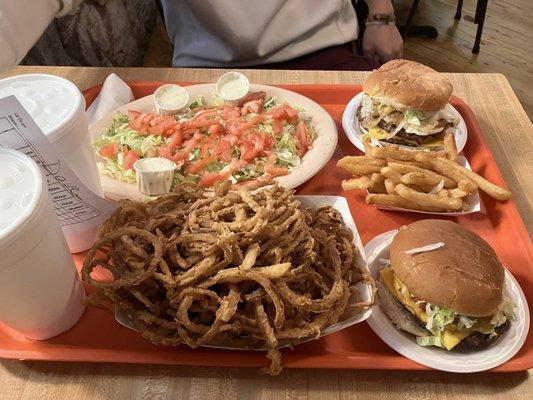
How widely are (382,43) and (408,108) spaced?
2.93ft

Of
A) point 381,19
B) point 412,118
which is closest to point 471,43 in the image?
point 381,19

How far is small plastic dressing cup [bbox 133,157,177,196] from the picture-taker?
177 cm

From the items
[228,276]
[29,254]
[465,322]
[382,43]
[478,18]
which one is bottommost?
[478,18]

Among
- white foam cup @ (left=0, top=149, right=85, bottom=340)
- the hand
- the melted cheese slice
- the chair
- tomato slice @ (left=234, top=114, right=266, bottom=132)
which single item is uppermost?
white foam cup @ (left=0, top=149, right=85, bottom=340)

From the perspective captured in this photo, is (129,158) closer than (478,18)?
Yes

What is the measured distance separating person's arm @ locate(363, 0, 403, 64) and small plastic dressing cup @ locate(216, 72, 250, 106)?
0.88 meters

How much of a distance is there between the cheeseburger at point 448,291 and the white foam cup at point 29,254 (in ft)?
2.69

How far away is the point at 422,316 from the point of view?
1339mm

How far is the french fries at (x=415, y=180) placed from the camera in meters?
1.70

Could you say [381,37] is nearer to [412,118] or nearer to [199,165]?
[412,118]

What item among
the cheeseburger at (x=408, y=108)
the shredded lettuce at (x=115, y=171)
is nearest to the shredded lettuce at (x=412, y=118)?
the cheeseburger at (x=408, y=108)

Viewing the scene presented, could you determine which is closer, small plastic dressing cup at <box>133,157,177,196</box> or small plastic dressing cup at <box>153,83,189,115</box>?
small plastic dressing cup at <box>133,157,177,196</box>

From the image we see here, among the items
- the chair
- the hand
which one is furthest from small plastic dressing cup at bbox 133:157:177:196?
the chair

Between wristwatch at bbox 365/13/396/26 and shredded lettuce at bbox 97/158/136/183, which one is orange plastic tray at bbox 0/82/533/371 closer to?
shredded lettuce at bbox 97/158/136/183
